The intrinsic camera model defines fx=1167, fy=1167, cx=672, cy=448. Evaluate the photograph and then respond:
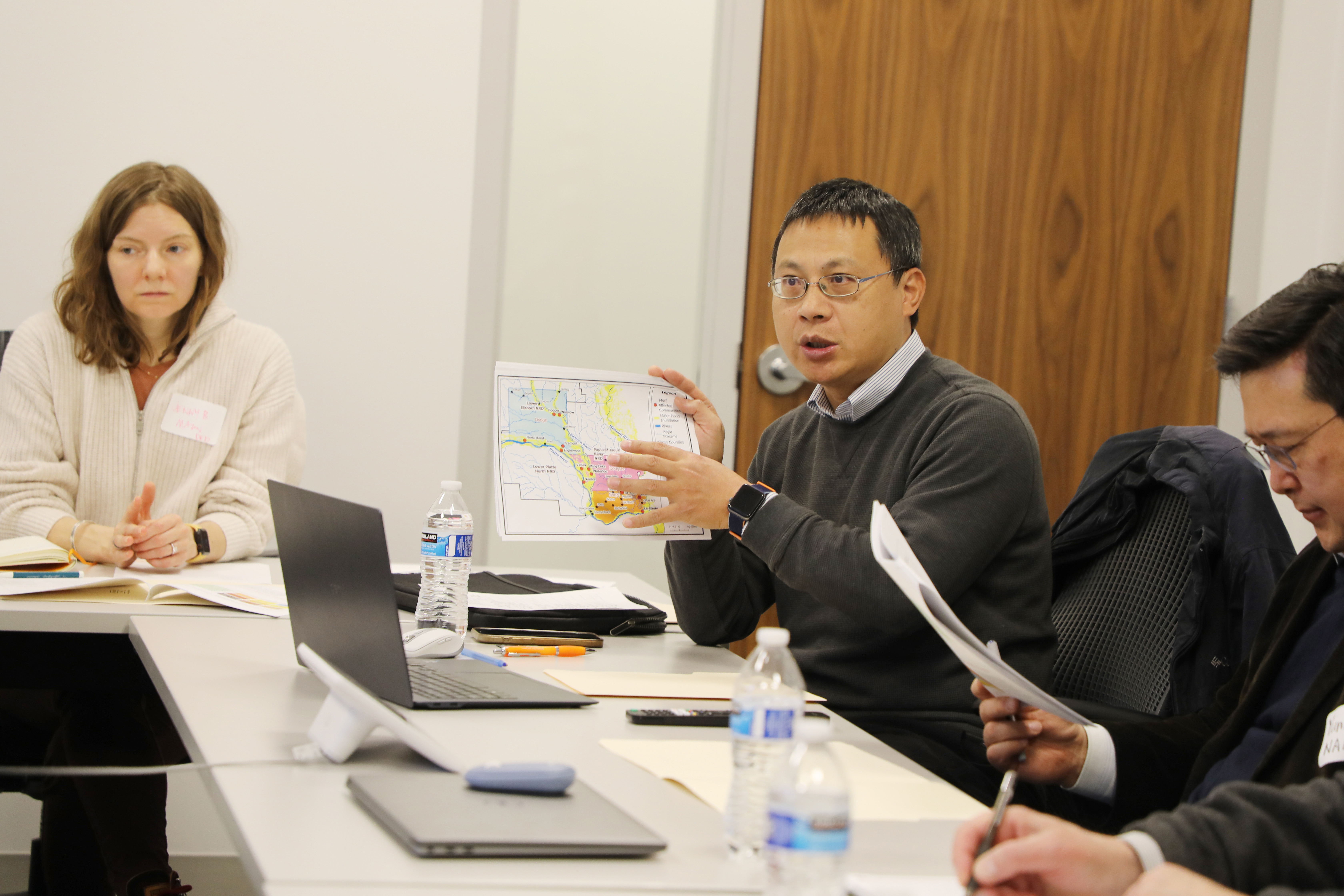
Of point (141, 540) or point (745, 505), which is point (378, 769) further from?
point (141, 540)

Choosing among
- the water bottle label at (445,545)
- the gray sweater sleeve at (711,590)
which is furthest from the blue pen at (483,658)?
the gray sweater sleeve at (711,590)

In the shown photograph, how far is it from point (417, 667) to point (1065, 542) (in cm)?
101

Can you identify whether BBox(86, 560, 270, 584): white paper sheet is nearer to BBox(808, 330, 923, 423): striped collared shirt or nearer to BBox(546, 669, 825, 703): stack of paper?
BBox(546, 669, 825, 703): stack of paper

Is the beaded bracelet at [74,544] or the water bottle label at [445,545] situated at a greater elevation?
the water bottle label at [445,545]

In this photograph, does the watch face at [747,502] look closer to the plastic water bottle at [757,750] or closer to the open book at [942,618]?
the open book at [942,618]

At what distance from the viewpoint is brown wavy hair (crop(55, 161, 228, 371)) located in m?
2.56

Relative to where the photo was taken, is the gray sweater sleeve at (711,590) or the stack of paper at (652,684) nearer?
the stack of paper at (652,684)

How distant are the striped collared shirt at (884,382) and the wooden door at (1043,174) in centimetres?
131

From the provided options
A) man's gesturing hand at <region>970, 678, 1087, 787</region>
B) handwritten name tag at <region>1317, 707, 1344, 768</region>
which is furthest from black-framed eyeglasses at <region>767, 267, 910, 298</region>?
handwritten name tag at <region>1317, 707, 1344, 768</region>

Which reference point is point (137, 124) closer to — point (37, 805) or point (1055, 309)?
point (37, 805)

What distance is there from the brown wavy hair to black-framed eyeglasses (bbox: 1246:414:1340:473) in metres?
2.22

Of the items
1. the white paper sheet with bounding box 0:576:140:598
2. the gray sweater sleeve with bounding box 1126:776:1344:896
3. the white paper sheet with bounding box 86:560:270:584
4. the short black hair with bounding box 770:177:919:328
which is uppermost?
the short black hair with bounding box 770:177:919:328

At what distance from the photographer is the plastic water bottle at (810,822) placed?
2.39ft

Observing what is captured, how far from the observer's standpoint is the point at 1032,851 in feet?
2.62
